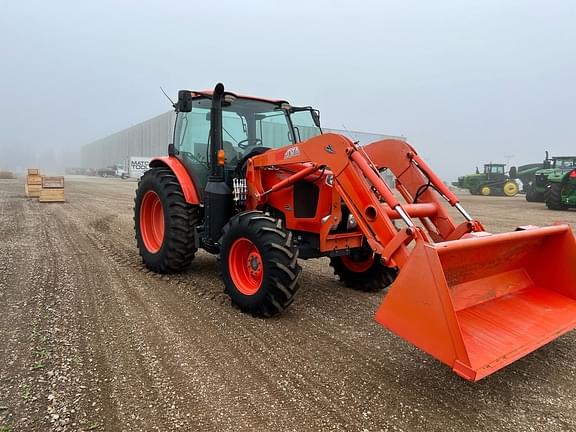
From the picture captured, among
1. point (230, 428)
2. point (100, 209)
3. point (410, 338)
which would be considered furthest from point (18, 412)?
point (100, 209)

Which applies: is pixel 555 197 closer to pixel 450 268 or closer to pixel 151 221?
pixel 151 221

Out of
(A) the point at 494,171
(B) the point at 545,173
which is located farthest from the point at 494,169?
(B) the point at 545,173

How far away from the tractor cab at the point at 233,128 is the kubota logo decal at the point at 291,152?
0.84m

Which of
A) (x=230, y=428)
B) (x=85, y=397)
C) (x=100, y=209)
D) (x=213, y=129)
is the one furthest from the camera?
(x=100, y=209)

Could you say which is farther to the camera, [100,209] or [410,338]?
[100,209]

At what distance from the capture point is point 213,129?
508 cm

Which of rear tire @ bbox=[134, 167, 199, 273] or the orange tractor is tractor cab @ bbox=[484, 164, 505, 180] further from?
rear tire @ bbox=[134, 167, 199, 273]

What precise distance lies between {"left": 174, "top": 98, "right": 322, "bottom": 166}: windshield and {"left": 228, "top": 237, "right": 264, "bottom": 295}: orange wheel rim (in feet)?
3.91

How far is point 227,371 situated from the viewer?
3.17 m

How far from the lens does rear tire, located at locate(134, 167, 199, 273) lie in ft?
17.7

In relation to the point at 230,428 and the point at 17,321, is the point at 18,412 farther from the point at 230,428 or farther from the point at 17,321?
the point at 17,321

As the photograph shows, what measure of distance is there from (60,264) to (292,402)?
178 inches

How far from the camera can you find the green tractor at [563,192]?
18.0m

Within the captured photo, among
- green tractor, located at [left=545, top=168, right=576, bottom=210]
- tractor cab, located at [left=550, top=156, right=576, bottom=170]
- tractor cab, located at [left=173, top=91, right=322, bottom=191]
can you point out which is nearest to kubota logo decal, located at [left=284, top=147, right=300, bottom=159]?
tractor cab, located at [left=173, top=91, right=322, bottom=191]
